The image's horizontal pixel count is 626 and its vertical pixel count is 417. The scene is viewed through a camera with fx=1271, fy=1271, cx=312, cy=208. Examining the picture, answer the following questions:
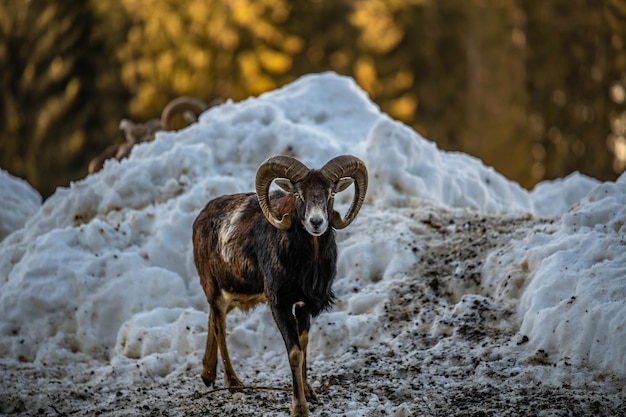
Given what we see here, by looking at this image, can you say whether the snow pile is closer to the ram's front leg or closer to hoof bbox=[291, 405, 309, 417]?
the ram's front leg

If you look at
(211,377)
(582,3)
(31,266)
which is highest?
(582,3)

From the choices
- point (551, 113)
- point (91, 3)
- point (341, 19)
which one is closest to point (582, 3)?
point (551, 113)

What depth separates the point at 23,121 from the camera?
164 ft

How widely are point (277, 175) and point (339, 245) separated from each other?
334cm

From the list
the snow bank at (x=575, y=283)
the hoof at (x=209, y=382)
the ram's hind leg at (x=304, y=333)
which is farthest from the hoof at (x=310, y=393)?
the snow bank at (x=575, y=283)

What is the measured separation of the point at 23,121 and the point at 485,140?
59.7 feet

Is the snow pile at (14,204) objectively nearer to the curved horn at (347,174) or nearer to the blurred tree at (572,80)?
the curved horn at (347,174)

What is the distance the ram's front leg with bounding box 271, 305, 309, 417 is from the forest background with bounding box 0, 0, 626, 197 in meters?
35.2

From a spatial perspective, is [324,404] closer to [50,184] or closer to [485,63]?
[50,184]

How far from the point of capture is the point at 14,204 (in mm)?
18797

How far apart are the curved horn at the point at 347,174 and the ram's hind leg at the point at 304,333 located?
32.7 inches

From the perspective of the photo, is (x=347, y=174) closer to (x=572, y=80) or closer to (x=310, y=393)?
(x=310, y=393)

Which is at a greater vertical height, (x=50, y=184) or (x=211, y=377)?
(x=50, y=184)

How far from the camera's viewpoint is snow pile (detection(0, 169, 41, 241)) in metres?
18.1
